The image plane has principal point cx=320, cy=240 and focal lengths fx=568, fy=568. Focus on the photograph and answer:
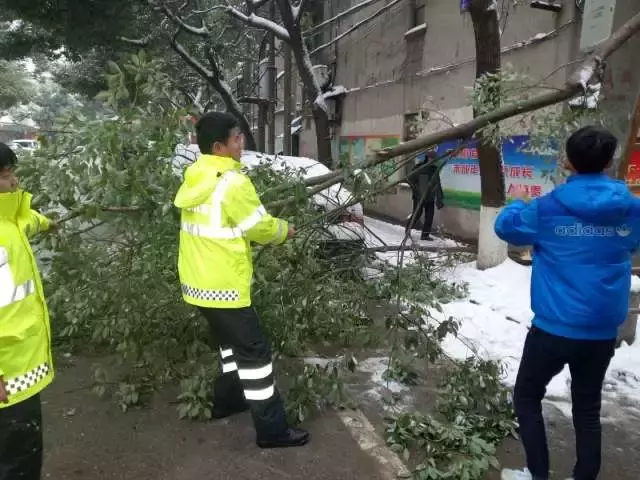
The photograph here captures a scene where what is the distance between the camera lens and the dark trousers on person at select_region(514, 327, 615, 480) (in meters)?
2.31

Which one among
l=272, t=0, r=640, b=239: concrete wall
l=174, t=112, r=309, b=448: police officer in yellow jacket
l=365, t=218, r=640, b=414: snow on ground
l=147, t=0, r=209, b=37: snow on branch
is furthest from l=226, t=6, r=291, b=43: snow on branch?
l=174, t=112, r=309, b=448: police officer in yellow jacket

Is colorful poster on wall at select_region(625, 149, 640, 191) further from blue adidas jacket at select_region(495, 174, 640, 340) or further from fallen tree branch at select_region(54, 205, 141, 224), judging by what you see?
fallen tree branch at select_region(54, 205, 141, 224)

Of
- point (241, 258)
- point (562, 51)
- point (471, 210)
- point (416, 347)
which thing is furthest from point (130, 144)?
point (471, 210)

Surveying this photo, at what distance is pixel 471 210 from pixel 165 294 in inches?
296

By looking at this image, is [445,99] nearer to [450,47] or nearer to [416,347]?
[450,47]

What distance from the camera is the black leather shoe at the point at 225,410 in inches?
133

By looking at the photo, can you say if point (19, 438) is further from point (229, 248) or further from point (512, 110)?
point (512, 110)

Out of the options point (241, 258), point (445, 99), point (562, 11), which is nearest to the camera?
point (241, 258)

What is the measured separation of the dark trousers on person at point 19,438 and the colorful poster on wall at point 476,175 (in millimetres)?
6240

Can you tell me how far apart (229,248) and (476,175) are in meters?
7.83

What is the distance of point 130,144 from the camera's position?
122 inches

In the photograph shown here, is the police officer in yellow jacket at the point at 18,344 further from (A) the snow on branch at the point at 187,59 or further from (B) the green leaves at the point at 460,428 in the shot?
(A) the snow on branch at the point at 187,59

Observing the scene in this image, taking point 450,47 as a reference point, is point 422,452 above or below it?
below

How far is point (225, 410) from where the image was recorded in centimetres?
339
